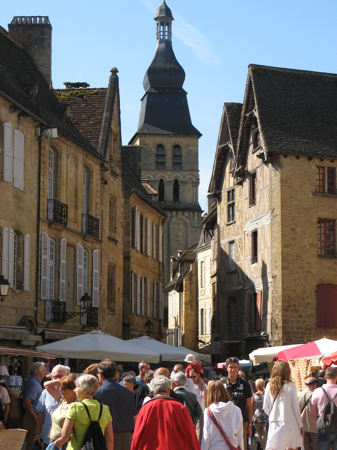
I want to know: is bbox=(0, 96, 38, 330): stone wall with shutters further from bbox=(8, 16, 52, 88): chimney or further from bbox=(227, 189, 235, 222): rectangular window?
bbox=(227, 189, 235, 222): rectangular window

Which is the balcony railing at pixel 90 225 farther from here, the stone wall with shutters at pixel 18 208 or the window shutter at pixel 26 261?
the window shutter at pixel 26 261

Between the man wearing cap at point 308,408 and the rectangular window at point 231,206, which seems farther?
the rectangular window at point 231,206

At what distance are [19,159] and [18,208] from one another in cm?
122

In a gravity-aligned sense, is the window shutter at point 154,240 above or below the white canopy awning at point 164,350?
above

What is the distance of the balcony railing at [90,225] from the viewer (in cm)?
2562

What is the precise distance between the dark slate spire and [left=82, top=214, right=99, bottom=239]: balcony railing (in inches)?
2254

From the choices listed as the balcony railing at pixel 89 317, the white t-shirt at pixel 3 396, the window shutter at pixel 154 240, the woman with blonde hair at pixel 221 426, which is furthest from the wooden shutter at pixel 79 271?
the woman with blonde hair at pixel 221 426

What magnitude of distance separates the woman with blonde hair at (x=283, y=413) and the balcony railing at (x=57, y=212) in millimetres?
14179

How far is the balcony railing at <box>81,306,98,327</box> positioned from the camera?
24.9m

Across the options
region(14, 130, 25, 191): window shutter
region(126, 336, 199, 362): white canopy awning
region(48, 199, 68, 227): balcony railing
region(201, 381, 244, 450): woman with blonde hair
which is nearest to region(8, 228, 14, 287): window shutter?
region(14, 130, 25, 191): window shutter

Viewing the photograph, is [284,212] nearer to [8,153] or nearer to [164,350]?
[164,350]

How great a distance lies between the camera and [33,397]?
9727 mm

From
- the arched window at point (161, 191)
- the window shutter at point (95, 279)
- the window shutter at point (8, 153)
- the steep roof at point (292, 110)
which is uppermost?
the arched window at point (161, 191)

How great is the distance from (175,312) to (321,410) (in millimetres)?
43728
